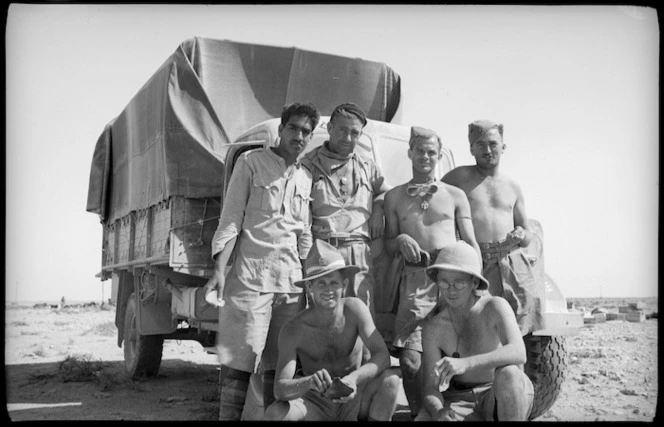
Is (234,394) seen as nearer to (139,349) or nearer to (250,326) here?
(250,326)

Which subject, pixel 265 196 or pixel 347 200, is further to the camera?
pixel 347 200

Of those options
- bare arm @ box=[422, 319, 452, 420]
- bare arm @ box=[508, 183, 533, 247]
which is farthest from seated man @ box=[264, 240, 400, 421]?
bare arm @ box=[508, 183, 533, 247]

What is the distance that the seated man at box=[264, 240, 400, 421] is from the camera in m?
3.77

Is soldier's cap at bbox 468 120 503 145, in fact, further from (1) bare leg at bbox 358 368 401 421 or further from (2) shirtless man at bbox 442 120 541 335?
(1) bare leg at bbox 358 368 401 421

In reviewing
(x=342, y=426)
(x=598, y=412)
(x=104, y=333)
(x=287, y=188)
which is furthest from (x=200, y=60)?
(x=104, y=333)

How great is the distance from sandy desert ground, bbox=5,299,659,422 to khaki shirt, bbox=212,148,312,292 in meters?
1.33

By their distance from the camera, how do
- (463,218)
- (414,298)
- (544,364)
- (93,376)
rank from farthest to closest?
(93,376)
(544,364)
(463,218)
(414,298)

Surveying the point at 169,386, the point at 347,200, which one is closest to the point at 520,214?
the point at 347,200

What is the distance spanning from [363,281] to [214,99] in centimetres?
326

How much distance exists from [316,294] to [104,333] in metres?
14.8

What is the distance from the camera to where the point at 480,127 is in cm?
472

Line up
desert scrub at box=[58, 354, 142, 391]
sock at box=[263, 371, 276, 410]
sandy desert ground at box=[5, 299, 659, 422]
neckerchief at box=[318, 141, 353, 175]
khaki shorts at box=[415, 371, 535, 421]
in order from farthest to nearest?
desert scrub at box=[58, 354, 142, 391] → sandy desert ground at box=[5, 299, 659, 422] → neckerchief at box=[318, 141, 353, 175] → sock at box=[263, 371, 276, 410] → khaki shorts at box=[415, 371, 535, 421]

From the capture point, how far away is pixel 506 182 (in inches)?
191

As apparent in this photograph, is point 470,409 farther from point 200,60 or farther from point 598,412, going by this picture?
point 200,60
